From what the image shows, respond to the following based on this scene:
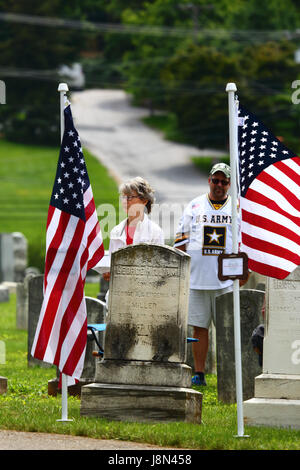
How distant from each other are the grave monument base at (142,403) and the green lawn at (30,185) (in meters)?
37.9

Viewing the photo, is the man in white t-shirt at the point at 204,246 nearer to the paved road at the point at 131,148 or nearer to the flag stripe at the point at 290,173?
the flag stripe at the point at 290,173

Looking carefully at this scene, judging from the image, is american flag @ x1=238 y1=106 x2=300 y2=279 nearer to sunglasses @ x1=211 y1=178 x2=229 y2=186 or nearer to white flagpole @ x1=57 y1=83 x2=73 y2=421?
white flagpole @ x1=57 y1=83 x2=73 y2=421

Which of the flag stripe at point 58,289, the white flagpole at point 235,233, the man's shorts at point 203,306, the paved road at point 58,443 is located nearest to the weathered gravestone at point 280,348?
the white flagpole at point 235,233

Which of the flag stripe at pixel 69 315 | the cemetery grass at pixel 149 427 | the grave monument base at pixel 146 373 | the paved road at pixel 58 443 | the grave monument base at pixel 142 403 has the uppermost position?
the flag stripe at pixel 69 315

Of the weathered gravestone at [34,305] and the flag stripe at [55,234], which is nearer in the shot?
the flag stripe at [55,234]

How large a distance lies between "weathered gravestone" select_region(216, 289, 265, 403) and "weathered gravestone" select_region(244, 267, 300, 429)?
136 cm

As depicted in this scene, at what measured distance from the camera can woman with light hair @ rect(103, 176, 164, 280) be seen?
919 cm

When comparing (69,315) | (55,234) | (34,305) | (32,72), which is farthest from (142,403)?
(32,72)

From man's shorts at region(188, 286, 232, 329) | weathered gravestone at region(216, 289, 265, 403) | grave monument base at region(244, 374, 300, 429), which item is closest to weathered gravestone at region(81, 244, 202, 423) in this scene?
grave monument base at region(244, 374, 300, 429)

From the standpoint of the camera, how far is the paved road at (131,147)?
59.4 meters

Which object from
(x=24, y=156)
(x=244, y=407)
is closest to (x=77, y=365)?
(x=244, y=407)

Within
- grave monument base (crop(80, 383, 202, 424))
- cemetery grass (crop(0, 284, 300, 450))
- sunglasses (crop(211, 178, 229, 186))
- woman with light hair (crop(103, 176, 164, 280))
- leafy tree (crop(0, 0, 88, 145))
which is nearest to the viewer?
cemetery grass (crop(0, 284, 300, 450))

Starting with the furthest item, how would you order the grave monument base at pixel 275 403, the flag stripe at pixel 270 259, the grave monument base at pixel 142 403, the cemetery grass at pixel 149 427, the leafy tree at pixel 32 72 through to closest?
the leafy tree at pixel 32 72 → the grave monument base at pixel 275 403 → the grave monument base at pixel 142 403 → the flag stripe at pixel 270 259 → the cemetery grass at pixel 149 427

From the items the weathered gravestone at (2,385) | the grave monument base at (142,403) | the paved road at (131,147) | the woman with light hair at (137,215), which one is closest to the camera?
the grave monument base at (142,403)
